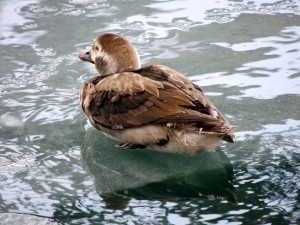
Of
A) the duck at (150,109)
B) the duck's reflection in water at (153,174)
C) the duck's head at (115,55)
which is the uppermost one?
the duck's head at (115,55)

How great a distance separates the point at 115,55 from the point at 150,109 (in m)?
0.92

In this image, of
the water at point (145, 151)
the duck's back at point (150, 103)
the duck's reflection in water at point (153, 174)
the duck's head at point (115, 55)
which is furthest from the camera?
the duck's head at point (115, 55)

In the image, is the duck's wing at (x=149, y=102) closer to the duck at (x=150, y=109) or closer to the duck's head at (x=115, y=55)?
the duck at (x=150, y=109)

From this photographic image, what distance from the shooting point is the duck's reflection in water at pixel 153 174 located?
198 inches

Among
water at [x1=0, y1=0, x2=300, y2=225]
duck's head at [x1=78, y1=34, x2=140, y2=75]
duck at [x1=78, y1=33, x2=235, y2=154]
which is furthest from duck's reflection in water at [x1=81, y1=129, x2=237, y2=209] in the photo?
duck's head at [x1=78, y1=34, x2=140, y2=75]

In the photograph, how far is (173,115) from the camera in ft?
17.4

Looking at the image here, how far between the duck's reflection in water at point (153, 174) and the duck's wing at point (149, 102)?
0.84 feet

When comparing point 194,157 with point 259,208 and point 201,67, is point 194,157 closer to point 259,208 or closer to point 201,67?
point 259,208

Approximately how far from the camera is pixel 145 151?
5758 millimetres

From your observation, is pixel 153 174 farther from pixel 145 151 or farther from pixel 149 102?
pixel 149 102

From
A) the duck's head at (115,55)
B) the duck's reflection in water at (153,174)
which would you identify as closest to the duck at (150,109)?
the duck's head at (115,55)

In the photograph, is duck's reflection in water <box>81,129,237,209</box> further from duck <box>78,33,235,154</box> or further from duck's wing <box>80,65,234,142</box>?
duck's wing <box>80,65,234,142</box>

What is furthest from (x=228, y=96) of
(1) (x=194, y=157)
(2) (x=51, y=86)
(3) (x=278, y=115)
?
(2) (x=51, y=86)

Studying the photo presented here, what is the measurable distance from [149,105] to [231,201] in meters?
1.06
